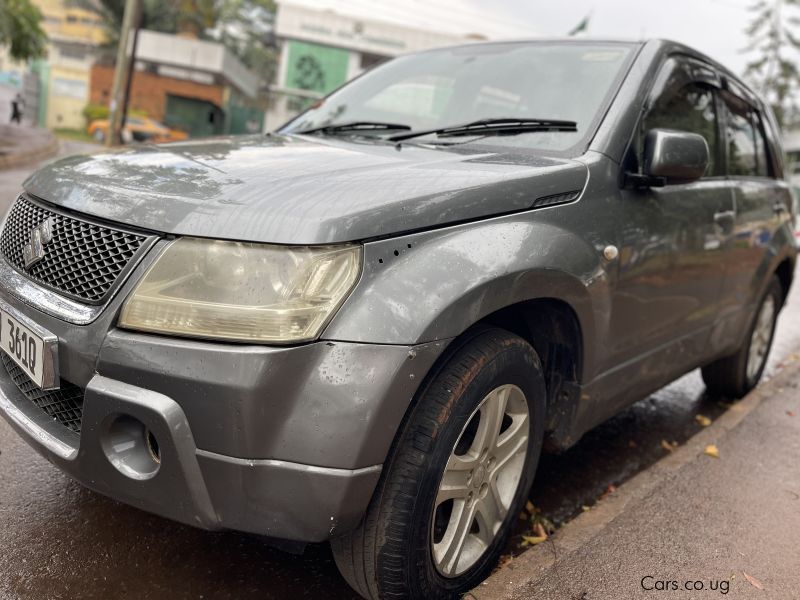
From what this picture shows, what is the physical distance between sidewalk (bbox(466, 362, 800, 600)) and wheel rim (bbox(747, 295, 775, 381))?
89 centimetres

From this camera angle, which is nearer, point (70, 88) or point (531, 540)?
point (531, 540)

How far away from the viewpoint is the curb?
14.5 m

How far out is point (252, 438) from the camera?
1649 mm

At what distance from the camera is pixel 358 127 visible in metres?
3.06

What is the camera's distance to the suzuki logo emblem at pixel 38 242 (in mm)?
2016

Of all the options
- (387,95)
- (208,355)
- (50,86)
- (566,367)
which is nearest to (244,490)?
(208,355)

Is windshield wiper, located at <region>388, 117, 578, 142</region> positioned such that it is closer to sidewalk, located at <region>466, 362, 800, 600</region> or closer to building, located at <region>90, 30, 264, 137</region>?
sidewalk, located at <region>466, 362, 800, 600</region>

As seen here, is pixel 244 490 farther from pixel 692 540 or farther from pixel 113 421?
pixel 692 540

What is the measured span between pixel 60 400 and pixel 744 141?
351cm

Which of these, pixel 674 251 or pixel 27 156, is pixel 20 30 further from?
pixel 674 251

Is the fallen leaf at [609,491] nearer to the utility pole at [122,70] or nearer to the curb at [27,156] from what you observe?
the curb at [27,156]

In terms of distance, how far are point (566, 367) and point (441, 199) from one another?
90cm

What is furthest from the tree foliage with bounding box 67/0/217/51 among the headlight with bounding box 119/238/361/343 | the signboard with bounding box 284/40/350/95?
the headlight with bounding box 119/238/361/343

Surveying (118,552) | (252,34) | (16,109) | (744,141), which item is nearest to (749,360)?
(744,141)
